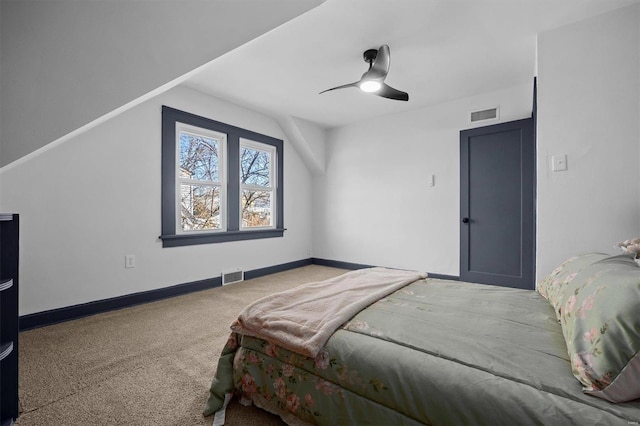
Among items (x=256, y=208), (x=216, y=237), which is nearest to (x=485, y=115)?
(x=256, y=208)

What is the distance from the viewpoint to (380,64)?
2.54 meters

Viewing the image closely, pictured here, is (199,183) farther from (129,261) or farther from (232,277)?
(232,277)

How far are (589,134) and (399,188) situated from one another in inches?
94.4

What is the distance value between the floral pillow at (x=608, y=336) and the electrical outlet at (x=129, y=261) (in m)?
3.45

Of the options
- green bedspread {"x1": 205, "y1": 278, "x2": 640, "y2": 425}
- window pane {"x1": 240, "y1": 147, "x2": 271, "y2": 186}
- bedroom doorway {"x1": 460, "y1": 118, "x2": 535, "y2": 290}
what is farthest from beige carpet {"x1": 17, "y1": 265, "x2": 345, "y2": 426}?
bedroom doorway {"x1": 460, "y1": 118, "x2": 535, "y2": 290}

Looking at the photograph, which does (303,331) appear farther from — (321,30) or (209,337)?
(321,30)

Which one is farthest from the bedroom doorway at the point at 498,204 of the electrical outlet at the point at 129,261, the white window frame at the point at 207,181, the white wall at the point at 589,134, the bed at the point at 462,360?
the electrical outlet at the point at 129,261

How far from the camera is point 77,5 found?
1.93 m

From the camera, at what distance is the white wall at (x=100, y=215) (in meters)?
2.46

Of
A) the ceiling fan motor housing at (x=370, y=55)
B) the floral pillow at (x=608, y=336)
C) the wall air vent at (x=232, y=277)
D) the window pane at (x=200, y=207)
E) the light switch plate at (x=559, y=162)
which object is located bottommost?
the wall air vent at (x=232, y=277)

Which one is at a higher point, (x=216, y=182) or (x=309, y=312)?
(x=216, y=182)

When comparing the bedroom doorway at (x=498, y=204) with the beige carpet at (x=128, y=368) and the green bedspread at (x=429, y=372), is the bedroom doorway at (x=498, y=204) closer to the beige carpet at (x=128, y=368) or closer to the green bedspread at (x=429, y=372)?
the green bedspread at (x=429, y=372)

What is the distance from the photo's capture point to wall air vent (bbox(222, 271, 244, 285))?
393 cm

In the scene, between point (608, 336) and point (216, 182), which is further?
point (216, 182)
